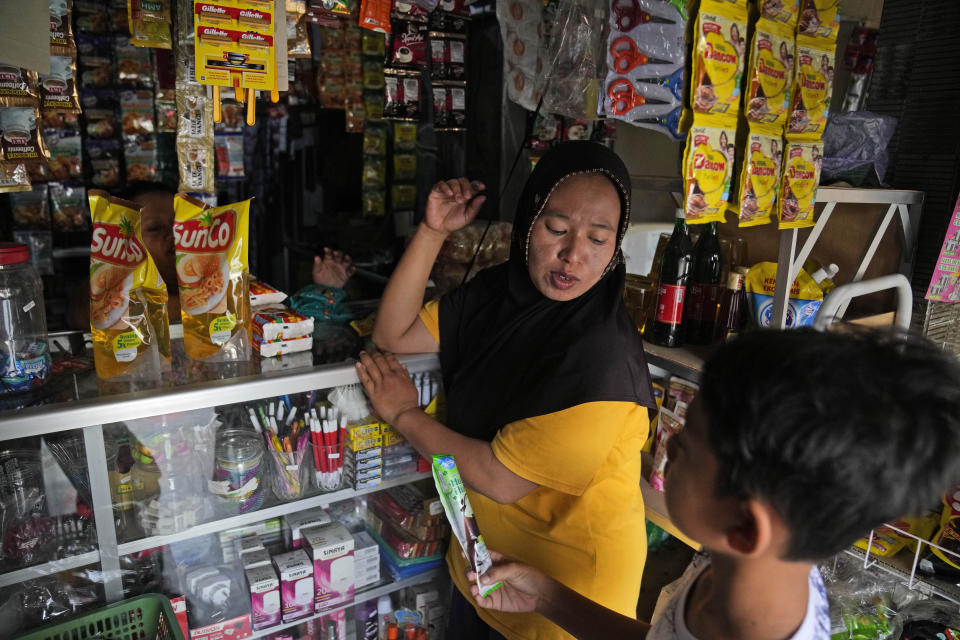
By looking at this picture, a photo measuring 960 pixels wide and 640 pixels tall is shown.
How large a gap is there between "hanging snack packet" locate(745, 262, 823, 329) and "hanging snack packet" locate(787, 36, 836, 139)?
46 cm

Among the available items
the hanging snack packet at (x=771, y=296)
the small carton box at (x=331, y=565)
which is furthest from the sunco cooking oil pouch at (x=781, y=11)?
the small carton box at (x=331, y=565)

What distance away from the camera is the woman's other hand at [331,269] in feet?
7.55

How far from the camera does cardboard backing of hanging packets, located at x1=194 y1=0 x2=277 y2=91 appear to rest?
1.50 metres

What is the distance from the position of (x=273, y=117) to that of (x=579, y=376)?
3590 mm

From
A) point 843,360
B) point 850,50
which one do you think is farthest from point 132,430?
Result: point 850,50

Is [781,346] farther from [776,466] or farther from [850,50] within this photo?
[850,50]

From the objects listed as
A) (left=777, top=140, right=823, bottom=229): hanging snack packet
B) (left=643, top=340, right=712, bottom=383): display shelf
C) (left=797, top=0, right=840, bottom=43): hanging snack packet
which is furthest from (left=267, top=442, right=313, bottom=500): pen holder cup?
(left=797, top=0, right=840, bottom=43): hanging snack packet

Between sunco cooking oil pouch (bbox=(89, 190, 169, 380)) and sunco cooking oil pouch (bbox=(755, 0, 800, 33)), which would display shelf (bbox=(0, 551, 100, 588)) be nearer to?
sunco cooking oil pouch (bbox=(89, 190, 169, 380))

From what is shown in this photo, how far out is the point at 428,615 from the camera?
2.17m

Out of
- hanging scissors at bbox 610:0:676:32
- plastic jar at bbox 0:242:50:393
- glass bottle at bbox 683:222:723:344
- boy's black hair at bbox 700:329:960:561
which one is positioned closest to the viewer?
boy's black hair at bbox 700:329:960:561

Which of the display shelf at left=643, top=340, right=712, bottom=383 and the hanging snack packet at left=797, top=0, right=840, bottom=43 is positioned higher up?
the hanging snack packet at left=797, top=0, right=840, bottom=43

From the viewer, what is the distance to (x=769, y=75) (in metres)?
1.84

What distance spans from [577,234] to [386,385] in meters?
0.67

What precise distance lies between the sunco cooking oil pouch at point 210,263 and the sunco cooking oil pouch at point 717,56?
4.24 feet
